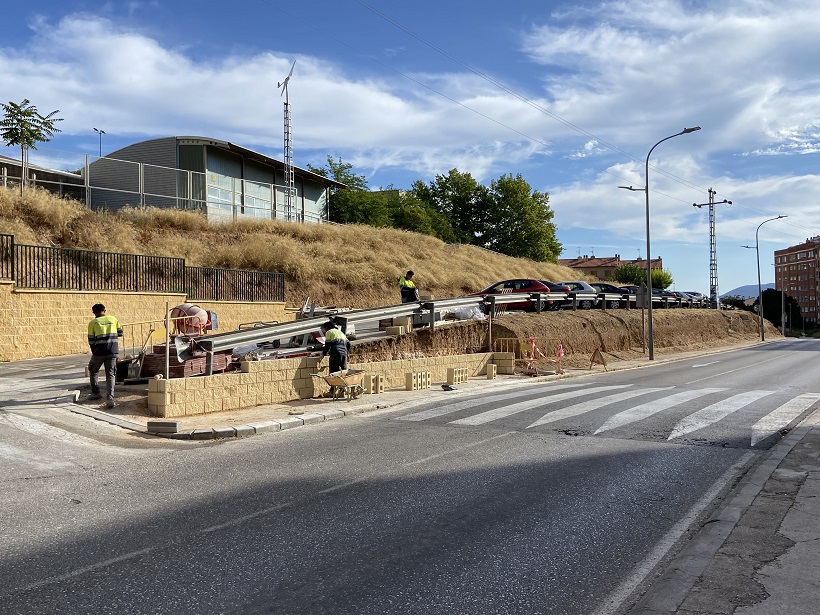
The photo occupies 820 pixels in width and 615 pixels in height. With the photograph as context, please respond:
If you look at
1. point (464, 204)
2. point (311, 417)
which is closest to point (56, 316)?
point (311, 417)

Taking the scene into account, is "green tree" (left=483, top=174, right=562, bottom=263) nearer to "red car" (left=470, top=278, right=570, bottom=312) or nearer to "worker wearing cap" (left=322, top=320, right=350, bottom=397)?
"red car" (left=470, top=278, right=570, bottom=312)

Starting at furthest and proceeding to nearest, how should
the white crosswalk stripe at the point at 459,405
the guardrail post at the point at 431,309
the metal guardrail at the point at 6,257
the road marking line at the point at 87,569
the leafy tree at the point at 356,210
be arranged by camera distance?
1. the leafy tree at the point at 356,210
2. the guardrail post at the point at 431,309
3. the metal guardrail at the point at 6,257
4. the white crosswalk stripe at the point at 459,405
5. the road marking line at the point at 87,569

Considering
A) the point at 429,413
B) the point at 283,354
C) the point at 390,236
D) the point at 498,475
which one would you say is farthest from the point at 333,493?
the point at 390,236

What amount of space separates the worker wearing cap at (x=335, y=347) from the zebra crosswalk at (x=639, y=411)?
7.91 ft

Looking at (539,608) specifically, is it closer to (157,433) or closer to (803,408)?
(157,433)

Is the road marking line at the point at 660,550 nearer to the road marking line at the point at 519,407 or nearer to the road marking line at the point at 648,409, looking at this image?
the road marking line at the point at 648,409

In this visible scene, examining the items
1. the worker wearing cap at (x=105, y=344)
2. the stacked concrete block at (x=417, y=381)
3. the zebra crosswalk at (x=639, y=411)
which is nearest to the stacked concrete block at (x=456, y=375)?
the stacked concrete block at (x=417, y=381)

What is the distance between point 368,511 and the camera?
6.24m

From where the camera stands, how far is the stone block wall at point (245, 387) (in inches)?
461

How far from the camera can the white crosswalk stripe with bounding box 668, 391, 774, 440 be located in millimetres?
10719

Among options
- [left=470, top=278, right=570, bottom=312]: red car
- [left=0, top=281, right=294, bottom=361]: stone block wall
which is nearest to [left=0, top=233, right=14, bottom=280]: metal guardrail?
[left=0, top=281, right=294, bottom=361]: stone block wall

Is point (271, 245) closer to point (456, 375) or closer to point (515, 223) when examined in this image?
point (456, 375)

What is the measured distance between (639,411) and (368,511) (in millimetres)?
7909

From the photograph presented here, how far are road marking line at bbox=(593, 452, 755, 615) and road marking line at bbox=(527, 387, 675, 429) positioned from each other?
3.92 m
